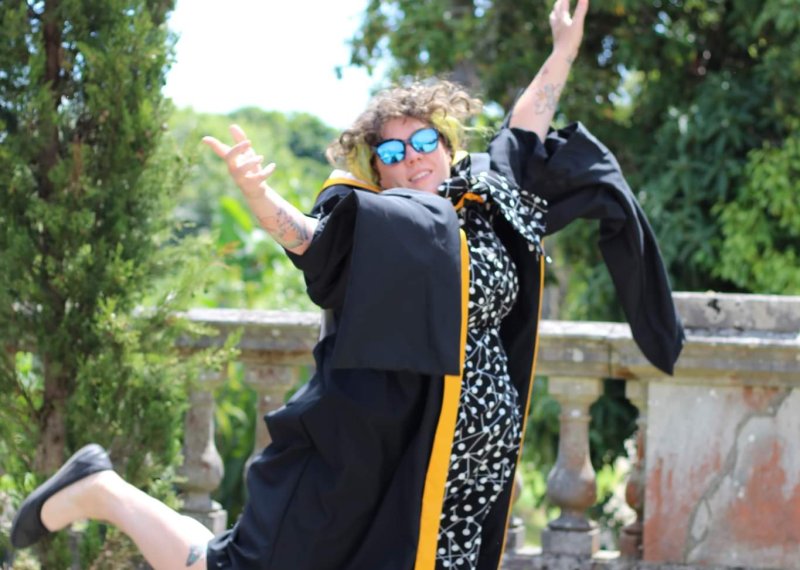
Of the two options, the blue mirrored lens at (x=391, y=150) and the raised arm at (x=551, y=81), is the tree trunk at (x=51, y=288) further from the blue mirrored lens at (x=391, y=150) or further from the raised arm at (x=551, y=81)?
the raised arm at (x=551, y=81)

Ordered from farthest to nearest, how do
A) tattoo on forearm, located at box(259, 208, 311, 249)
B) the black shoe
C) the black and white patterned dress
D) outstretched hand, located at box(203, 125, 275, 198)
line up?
the black shoe, the black and white patterned dress, tattoo on forearm, located at box(259, 208, 311, 249), outstretched hand, located at box(203, 125, 275, 198)

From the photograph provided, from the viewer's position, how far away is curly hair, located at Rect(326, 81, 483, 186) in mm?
3803

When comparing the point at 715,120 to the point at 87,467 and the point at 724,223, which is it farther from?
the point at 87,467

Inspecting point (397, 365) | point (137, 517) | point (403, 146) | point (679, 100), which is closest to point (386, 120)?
point (403, 146)

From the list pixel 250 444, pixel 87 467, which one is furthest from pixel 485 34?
pixel 87 467

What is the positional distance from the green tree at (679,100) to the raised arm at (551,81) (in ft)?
8.69

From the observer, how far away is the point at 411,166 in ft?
12.4

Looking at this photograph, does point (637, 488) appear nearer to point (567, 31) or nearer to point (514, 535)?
point (514, 535)

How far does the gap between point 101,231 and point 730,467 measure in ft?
7.35

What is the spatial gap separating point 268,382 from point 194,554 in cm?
125

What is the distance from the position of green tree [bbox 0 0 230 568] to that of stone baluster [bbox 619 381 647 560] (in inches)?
61.3

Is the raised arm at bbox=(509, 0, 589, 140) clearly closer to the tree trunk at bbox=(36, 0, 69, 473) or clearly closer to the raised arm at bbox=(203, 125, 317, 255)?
the raised arm at bbox=(203, 125, 317, 255)

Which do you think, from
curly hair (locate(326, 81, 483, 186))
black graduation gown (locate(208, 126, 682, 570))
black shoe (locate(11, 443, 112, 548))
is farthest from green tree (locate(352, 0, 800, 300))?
black shoe (locate(11, 443, 112, 548))

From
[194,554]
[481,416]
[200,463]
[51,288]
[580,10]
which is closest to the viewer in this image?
[481,416]
